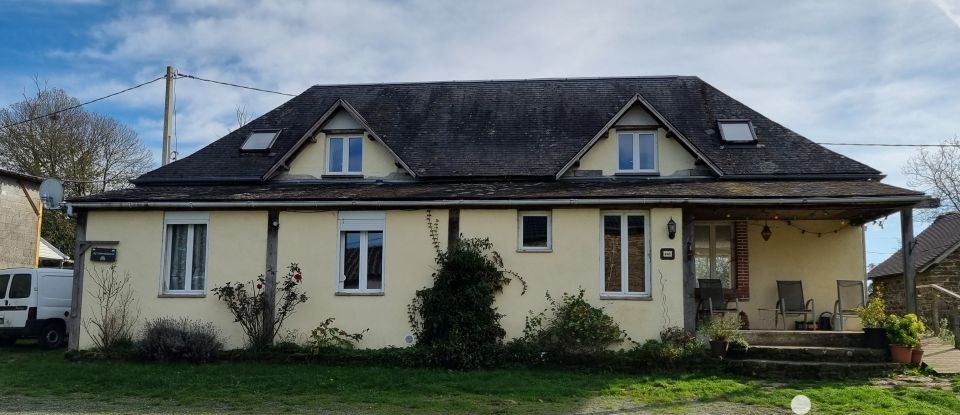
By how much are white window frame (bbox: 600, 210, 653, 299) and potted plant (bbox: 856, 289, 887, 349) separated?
3.61 m

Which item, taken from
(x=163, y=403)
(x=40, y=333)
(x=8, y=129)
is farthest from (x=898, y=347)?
(x=8, y=129)

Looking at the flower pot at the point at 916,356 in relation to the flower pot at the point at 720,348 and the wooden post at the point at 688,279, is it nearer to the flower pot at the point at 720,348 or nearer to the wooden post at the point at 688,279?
the flower pot at the point at 720,348

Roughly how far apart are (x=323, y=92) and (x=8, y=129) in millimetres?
17947

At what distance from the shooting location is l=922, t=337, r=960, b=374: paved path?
12484 millimetres

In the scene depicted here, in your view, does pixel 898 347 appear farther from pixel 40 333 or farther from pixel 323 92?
pixel 40 333

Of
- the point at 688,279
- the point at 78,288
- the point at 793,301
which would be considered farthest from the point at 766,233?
the point at 78,288

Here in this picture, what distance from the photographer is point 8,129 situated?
31.8 meters

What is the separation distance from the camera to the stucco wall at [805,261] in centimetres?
1683

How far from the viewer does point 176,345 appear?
14.3 m

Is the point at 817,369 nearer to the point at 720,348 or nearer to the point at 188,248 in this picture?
the point at 720,348

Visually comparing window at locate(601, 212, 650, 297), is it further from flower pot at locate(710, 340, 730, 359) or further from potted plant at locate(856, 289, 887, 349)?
potted plant at locate(856, 289, 887, 349)

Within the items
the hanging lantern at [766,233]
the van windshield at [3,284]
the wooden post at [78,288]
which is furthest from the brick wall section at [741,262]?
the van windshield at [3,284]

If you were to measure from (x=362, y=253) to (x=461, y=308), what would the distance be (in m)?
2.47

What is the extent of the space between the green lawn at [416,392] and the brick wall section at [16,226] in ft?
40.3
